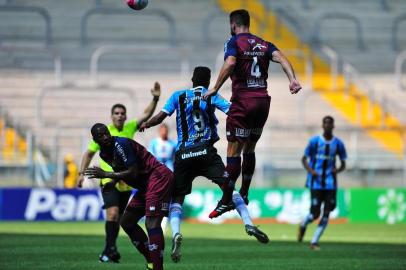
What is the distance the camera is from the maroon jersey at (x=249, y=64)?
1360cm

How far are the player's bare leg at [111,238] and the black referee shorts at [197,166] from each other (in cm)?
197

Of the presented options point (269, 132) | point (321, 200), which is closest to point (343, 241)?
point (321, 200)

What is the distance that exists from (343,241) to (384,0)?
19610mm

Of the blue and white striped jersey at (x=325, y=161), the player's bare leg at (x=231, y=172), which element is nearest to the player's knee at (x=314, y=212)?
the blue and white striped jersey at (x=325, y=161)

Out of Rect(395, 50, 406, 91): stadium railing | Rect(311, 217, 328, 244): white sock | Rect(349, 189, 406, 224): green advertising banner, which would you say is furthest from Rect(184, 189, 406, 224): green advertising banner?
Rect(311, 217, 328, 244): white sock

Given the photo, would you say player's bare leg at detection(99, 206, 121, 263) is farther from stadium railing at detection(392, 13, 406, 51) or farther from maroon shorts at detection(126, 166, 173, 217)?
stadium railing at detection(392, 13, 406, 51)

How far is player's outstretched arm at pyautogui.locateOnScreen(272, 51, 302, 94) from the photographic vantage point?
42.5ft

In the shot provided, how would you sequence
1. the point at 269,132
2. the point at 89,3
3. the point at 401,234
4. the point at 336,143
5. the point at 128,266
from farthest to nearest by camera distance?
the point at 89,3, the point at 269,132, the point at 401,234, the point at 336,143, the point at 128,266

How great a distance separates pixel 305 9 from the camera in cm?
3844

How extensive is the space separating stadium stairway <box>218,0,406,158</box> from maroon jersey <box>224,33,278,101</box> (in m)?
18.5

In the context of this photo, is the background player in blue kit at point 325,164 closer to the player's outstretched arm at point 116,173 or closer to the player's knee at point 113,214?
the player's knee at point 113,214

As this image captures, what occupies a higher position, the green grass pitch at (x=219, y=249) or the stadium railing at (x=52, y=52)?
the stadium railing at (x=52, y=52)

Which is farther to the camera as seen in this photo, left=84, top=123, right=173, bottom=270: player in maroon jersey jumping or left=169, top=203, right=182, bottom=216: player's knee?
left=169, top=203, right=182, bottom=216: player's knee

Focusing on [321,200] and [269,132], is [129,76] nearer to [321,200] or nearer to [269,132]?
[269,132]
